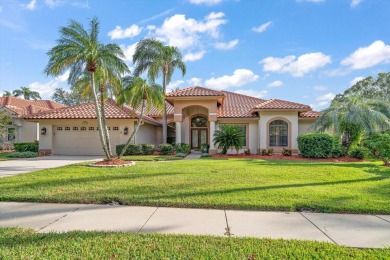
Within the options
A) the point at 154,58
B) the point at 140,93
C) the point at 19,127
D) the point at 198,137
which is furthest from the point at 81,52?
the point at 19,127

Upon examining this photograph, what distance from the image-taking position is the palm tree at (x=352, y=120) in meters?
16.9

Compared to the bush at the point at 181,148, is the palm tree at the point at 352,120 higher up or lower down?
higher up

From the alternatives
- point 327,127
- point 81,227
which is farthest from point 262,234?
point 327,127

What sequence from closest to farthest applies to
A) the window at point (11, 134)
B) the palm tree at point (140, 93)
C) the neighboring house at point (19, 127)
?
the palm tree at point (140, 93) < the neighboring house at point (19, 127) < the window at point (11, 134)

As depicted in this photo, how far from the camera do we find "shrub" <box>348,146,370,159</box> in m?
16.3

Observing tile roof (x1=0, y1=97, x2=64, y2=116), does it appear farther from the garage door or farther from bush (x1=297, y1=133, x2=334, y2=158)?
bush (x1=297, y1=133, x2=334, y2=158)

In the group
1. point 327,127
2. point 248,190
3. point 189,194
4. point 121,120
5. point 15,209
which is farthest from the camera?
point 121,120

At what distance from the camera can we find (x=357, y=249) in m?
3.88

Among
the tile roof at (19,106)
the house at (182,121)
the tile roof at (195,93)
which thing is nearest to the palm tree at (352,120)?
the house at (182,121)

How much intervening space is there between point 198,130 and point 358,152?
12.7 m

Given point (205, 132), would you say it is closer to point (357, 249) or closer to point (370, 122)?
point (370, 122)

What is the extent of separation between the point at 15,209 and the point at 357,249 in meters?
6.99

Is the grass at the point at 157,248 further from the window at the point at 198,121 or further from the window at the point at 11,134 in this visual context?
the window at the point at 11,134

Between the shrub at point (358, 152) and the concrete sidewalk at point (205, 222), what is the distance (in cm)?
1286
